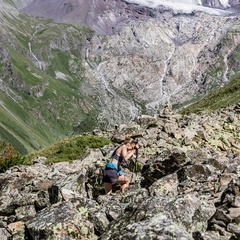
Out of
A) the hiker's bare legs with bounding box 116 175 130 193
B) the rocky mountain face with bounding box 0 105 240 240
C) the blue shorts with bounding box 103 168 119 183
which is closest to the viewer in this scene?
the rocky mountain face with bounding box 0 105 240 240

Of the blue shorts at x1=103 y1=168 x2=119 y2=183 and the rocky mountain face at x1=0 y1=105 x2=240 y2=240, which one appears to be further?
the blue shorts at x1=103 y1=168 x2=119 y2=183

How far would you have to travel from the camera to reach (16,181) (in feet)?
70.5

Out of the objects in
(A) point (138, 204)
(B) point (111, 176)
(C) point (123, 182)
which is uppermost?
(A) point (138, 204)

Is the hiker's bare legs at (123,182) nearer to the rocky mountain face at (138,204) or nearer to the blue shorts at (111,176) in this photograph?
the blue shorts at (111,176)

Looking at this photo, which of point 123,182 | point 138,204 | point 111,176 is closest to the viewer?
point 138,204

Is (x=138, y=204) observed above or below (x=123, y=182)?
above

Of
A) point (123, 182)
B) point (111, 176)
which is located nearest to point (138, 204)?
point (111, 176)

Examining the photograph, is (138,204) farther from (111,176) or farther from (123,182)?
(123,182)

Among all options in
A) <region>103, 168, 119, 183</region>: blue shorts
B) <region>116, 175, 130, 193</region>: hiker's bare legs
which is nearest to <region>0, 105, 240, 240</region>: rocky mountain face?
<region>116, 175, 130, 193</region>: hiker's bare legs

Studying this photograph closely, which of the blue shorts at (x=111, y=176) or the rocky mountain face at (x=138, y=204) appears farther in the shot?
the blue shorts at (x=111, y=176)

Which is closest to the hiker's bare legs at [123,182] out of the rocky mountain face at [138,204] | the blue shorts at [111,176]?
the blue shorts at [111,176]

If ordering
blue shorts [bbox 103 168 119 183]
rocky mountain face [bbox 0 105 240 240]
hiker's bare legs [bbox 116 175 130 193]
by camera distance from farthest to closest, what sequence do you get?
1. hiker's bare legs [bbox 116 175 130 193]
2. blue shorts [bbox 103 168 119 183]
3. rocky mountain face [bbox 0 105 240 240]

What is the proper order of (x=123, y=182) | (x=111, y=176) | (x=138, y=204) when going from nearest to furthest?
(x=138, y=204)
(x=111, y=176)
(x=123, y=182)

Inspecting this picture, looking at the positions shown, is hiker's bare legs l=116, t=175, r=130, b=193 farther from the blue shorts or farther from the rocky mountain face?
the rocky mountain face
